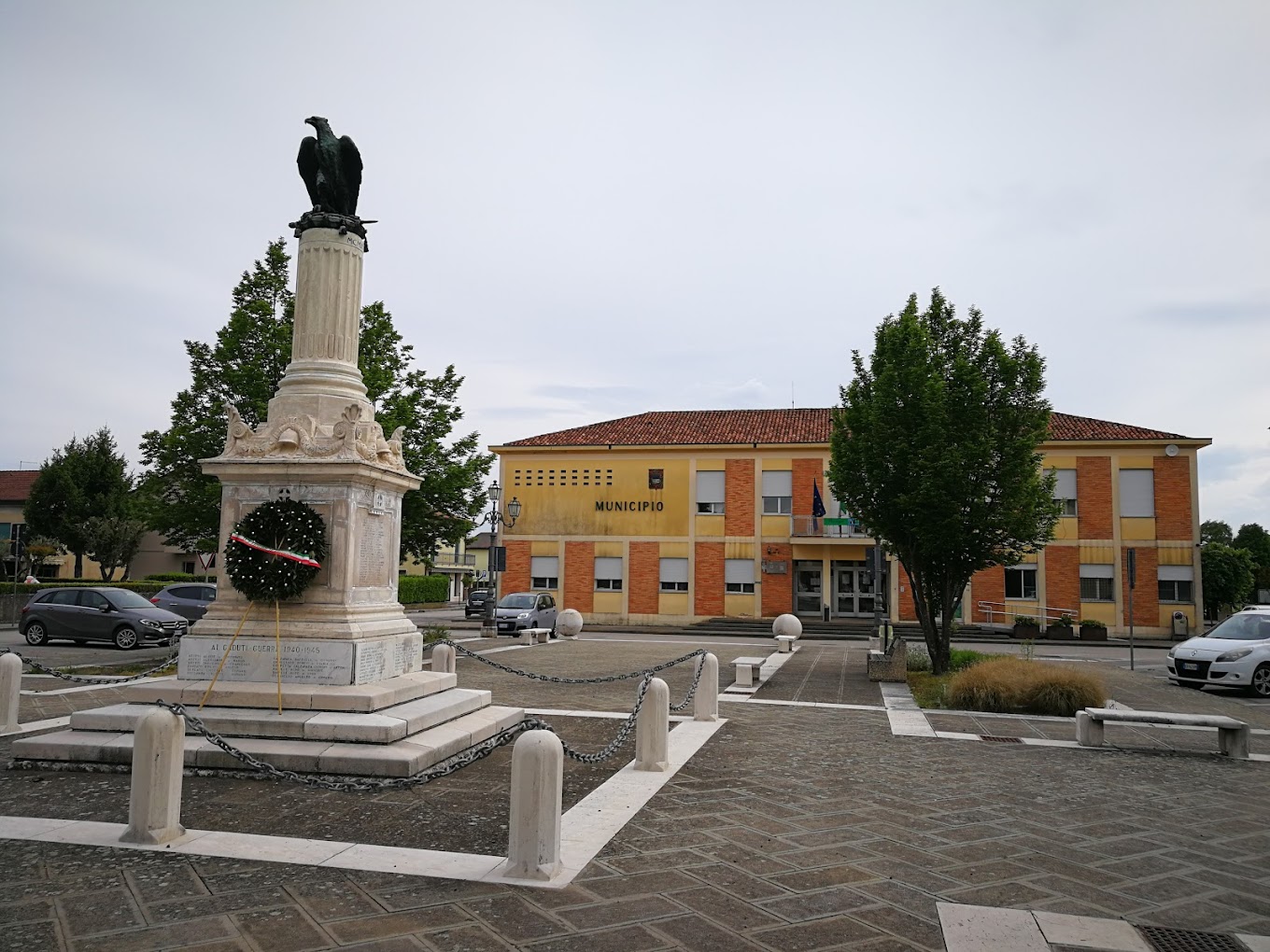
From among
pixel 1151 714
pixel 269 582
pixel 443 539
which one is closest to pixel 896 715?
pixel 1151 714

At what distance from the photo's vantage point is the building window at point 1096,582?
33.7 metres

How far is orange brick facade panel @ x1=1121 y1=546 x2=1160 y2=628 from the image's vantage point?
1300 inches

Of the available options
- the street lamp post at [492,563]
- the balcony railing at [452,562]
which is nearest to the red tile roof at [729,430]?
the street lamp post at [492,563]

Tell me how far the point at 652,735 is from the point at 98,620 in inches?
693

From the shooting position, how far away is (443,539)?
20.7 meters

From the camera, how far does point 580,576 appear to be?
37.4 metres

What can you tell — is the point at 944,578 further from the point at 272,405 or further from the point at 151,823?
the point at 151,823

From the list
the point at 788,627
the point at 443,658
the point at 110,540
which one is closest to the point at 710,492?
the point at 788,627

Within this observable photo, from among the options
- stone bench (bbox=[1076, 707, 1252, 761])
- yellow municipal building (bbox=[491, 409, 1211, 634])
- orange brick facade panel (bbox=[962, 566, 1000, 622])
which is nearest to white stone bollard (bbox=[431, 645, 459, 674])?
stone bench (bbox=[1076, 707, 1252, 761])

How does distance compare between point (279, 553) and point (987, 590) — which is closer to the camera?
point (279, 553)

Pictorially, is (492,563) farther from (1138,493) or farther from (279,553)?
(1138,493)

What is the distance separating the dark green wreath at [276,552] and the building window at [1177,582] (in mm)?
34714

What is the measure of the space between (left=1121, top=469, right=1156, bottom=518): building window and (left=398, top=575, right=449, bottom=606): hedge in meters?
35.7

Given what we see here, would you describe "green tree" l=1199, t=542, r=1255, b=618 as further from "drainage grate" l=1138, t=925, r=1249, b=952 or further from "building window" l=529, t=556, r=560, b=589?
"drainage grate" l=1138, t=925, r=1249, b=952
